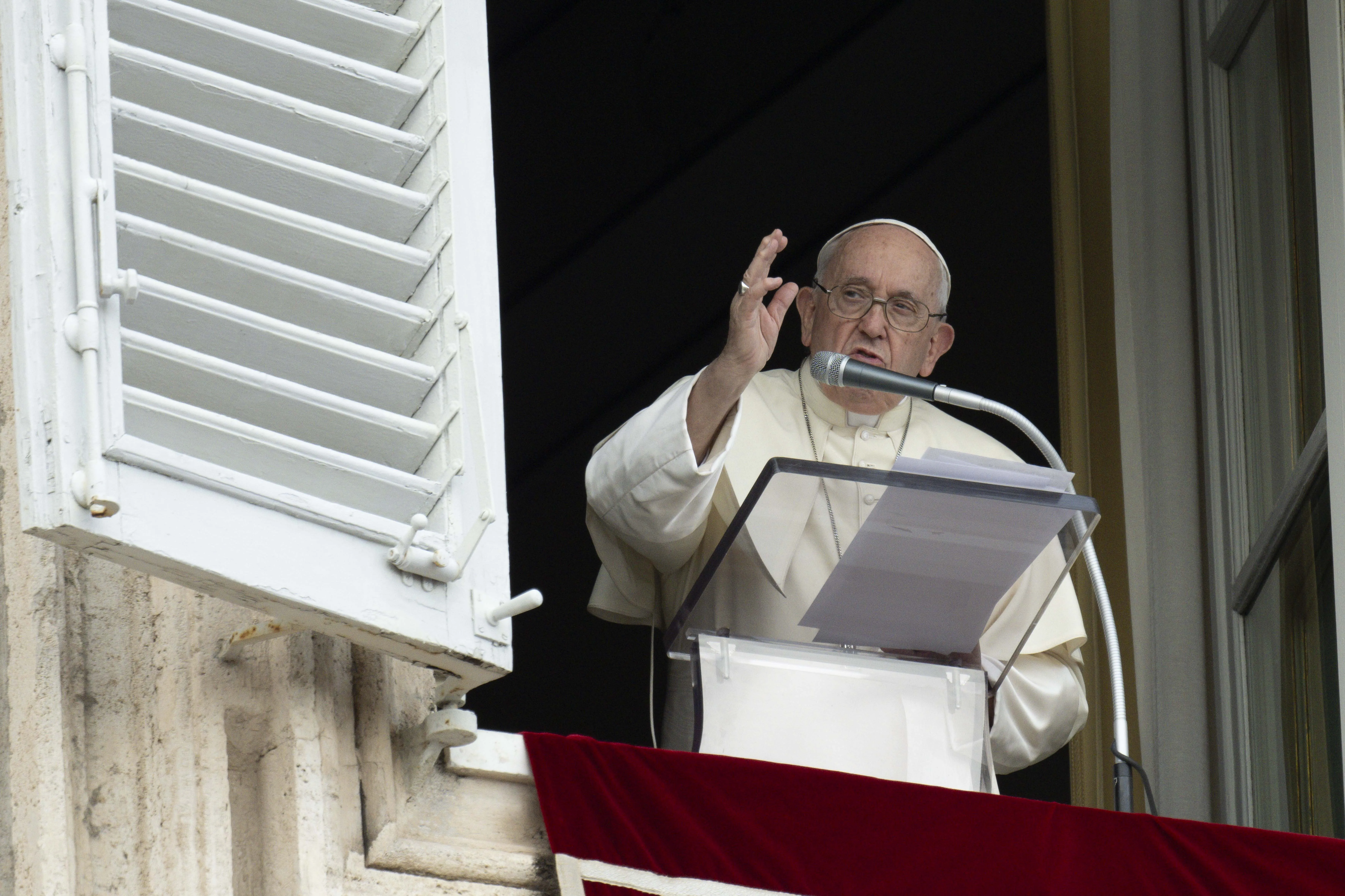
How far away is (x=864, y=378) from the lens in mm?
2861

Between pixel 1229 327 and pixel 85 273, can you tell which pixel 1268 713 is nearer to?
pixel 1229 327

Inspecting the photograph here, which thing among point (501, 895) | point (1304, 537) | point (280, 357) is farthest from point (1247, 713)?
point (280, 357)

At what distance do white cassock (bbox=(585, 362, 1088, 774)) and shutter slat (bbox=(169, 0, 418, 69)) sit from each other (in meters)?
0.68

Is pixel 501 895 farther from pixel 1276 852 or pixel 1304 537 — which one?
pixel 1304 537

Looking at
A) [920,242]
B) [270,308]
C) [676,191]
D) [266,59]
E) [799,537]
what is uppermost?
[676,191]

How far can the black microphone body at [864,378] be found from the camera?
2865 mm

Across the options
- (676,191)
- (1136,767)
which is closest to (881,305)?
(1136,767)

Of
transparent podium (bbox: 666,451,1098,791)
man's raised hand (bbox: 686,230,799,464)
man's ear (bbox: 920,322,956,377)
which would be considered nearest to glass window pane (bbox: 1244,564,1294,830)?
man's ear (bbox: 920,322,956,377)

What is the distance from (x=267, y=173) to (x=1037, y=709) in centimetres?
158

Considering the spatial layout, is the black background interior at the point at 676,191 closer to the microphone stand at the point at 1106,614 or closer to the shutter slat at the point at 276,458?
the microphone stand at the point at 1106,614

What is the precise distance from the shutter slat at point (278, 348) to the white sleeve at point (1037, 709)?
1.25 metres

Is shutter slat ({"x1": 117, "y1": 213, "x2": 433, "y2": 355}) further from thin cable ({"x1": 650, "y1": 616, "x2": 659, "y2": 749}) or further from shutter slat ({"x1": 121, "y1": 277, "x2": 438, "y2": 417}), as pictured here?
thin cable ({"x1": 650, "y1": 616, "x2": 659, "y2": 749})

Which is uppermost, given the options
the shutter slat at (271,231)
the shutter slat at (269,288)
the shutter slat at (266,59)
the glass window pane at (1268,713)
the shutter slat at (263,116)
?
the shutter slat at (266,59)

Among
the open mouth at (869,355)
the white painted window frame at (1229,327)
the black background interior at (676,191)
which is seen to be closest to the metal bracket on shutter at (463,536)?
Result: the open mouth at (869,355)
